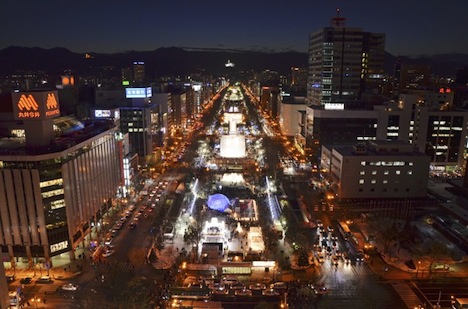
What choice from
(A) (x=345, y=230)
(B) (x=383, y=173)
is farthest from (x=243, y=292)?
(B) (x=383, y=173)

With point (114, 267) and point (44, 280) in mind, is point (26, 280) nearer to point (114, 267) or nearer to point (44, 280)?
point (44, 280)

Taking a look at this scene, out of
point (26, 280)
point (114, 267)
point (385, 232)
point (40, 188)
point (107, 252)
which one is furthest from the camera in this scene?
point (385, 232)

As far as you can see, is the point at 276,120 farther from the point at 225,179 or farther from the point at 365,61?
the point at 225,179

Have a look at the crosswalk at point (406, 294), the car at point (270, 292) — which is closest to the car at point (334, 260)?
the crosswalk at point (406, 294)

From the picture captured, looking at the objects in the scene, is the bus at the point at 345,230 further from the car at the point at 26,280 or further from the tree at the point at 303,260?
the car at the point at 26,280

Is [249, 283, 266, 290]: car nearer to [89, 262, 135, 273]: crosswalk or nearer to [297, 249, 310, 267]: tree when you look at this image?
[297, 249, 310, 267]: tree

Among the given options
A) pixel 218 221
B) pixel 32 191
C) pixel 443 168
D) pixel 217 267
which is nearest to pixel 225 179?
pixel 218 221
